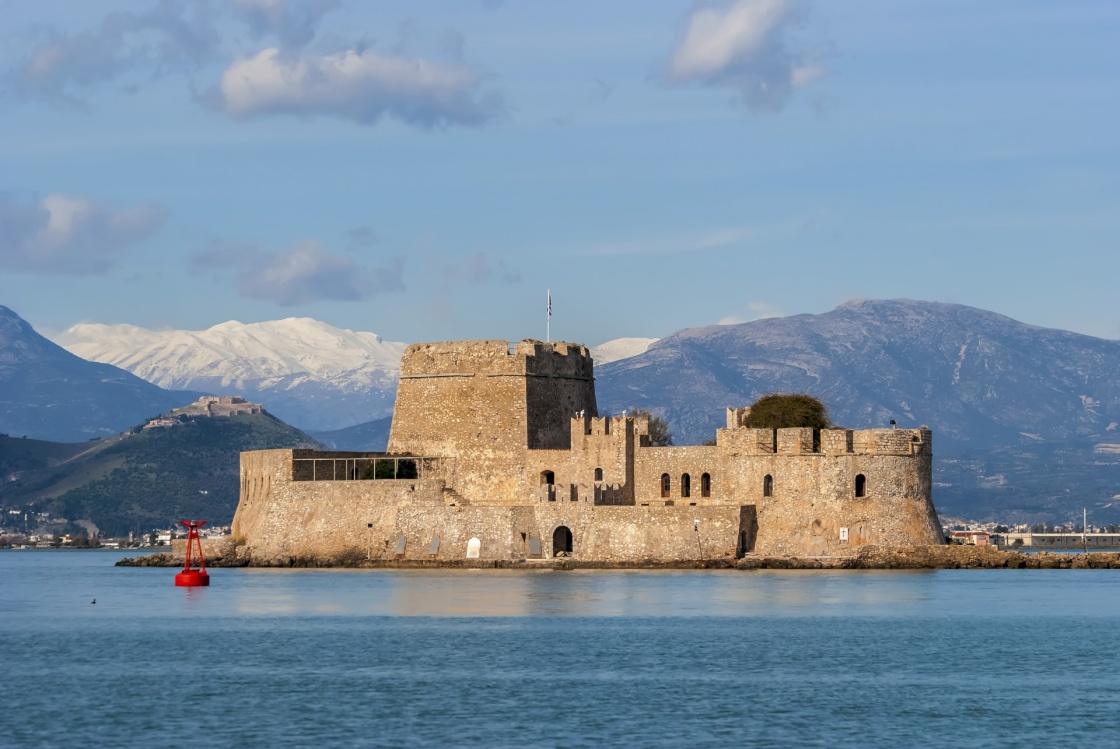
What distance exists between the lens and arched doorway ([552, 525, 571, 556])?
61281mm

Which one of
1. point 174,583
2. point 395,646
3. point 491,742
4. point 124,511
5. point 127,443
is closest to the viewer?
point 491,742

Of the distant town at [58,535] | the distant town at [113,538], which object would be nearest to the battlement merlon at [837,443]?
the distant town at [113,538]

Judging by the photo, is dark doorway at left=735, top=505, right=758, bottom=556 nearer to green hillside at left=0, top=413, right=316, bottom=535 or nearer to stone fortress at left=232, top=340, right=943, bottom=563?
stone fortress at left=232, top=340, right=943, bottom=563

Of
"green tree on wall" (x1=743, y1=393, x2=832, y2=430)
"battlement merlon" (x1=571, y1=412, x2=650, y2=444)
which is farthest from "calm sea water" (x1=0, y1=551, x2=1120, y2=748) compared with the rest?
"green tree on wall" (x1=743, y1=393, x2=832, y2=430)

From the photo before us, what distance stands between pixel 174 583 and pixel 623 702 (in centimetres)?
3507

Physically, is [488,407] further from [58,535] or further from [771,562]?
[58,535]

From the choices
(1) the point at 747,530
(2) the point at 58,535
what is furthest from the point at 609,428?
(2) the point at 58,535

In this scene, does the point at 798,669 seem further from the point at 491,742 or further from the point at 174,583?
the point at 174,583

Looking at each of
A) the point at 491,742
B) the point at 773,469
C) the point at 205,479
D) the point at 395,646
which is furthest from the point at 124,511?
the point at 491,742

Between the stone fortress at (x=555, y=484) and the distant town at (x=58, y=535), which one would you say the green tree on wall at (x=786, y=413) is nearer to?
the stone fortress at (x=555, y=484)

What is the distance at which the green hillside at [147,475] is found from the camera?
561ft

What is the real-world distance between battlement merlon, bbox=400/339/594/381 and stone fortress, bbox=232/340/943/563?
7cm

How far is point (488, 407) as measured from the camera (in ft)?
217

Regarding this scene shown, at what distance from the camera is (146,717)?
3083 cm
